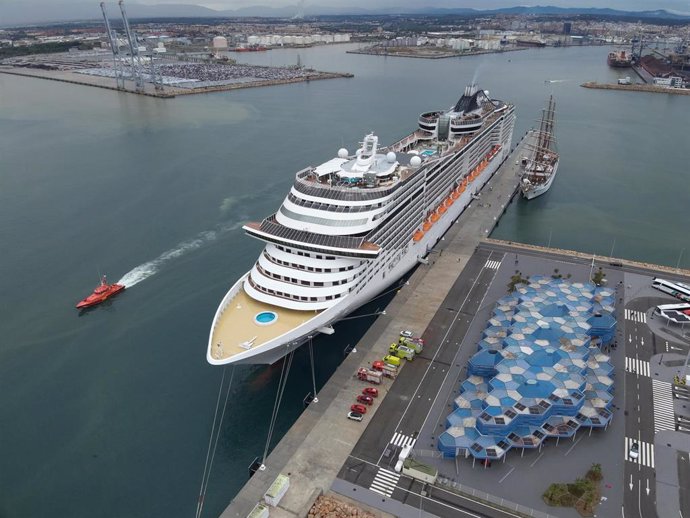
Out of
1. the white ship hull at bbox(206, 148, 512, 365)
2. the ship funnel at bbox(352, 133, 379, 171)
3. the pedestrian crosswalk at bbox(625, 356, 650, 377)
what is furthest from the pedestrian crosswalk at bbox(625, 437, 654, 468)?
the ship funnel at bbox(352, 133, 379, 171)

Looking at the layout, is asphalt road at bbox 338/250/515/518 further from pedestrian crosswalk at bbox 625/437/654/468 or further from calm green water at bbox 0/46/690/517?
pedestrian crosswalk at bbox 625/437/654/468

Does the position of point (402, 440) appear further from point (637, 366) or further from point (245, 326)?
point (637, 366)

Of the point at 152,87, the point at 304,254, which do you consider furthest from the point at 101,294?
the point at 152,87

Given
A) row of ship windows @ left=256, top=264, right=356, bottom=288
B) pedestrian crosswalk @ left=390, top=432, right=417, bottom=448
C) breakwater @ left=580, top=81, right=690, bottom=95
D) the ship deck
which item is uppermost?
breakwater @ left=580, top=81, right=690, bottom=95

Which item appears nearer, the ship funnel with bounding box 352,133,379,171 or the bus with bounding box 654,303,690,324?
the bus with bounding box 654,303,690,324

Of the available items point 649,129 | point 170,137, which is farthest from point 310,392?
point 649,129

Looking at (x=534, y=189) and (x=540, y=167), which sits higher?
(x=540, y=167)
